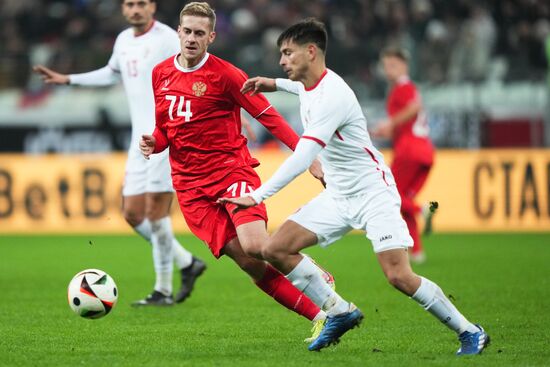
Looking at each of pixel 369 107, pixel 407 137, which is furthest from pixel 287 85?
pixel 369 107

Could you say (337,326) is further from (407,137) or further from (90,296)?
(407,137)

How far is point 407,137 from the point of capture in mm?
12734

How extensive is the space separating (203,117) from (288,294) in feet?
4.38

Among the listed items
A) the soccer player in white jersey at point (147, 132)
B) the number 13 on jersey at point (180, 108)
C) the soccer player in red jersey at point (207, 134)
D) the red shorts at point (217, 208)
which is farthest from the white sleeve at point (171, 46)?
the red shorts at point (217, 208)

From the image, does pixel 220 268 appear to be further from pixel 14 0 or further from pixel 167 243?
pixel 14 0

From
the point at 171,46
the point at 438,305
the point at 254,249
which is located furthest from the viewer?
the point at 171,46

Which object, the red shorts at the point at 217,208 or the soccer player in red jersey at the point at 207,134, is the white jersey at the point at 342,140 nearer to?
the soccer player in red jersey at the point at 207,134

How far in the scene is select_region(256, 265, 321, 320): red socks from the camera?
7082 millimetres

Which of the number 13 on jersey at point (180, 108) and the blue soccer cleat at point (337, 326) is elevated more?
the number 13 on jersey at point (180, 108)

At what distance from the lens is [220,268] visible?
12438mm

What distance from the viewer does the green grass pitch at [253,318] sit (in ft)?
21.6

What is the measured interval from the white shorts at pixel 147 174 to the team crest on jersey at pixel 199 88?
6.39 ft

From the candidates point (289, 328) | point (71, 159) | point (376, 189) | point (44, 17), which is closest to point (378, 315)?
point (289, 328)

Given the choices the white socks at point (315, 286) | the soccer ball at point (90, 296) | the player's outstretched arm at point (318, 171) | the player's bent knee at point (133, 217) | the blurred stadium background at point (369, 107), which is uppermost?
the player's outstretched arm at point (318, 171)
